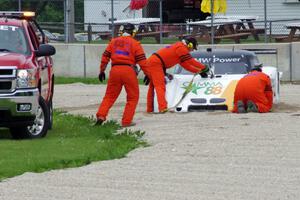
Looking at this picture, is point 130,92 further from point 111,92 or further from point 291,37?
point 291,37

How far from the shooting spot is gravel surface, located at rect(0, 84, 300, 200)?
984cm

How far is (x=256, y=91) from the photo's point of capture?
17609 mm

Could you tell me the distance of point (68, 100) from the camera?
22.6 meters

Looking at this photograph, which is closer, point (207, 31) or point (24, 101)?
point (24, 101)

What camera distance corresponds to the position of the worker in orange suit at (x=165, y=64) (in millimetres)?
18250

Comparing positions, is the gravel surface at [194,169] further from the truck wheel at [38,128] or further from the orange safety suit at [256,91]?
the truck wheel at [38,128]

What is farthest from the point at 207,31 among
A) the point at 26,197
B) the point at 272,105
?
the point at 26,197

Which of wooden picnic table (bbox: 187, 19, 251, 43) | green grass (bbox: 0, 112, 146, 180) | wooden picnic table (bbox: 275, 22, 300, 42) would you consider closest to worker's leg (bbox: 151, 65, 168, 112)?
green grass (bbox: 0, 112, 146, 180)

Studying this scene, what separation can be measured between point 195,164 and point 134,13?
27.1m

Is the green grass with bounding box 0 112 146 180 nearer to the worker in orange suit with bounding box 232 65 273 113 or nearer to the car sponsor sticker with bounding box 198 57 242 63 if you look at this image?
the worker in orange suit with bounding box 232 65 273 113

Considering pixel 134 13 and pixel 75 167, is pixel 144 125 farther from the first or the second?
pixel 134 13

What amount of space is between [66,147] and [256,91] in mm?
5328

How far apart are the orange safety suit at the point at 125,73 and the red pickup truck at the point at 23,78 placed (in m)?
1.12

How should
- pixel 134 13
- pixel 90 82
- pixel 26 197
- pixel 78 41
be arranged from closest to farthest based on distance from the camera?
pixel 26 197 < pixel 90 82 < pixel 78 41 < pixel 134 13
